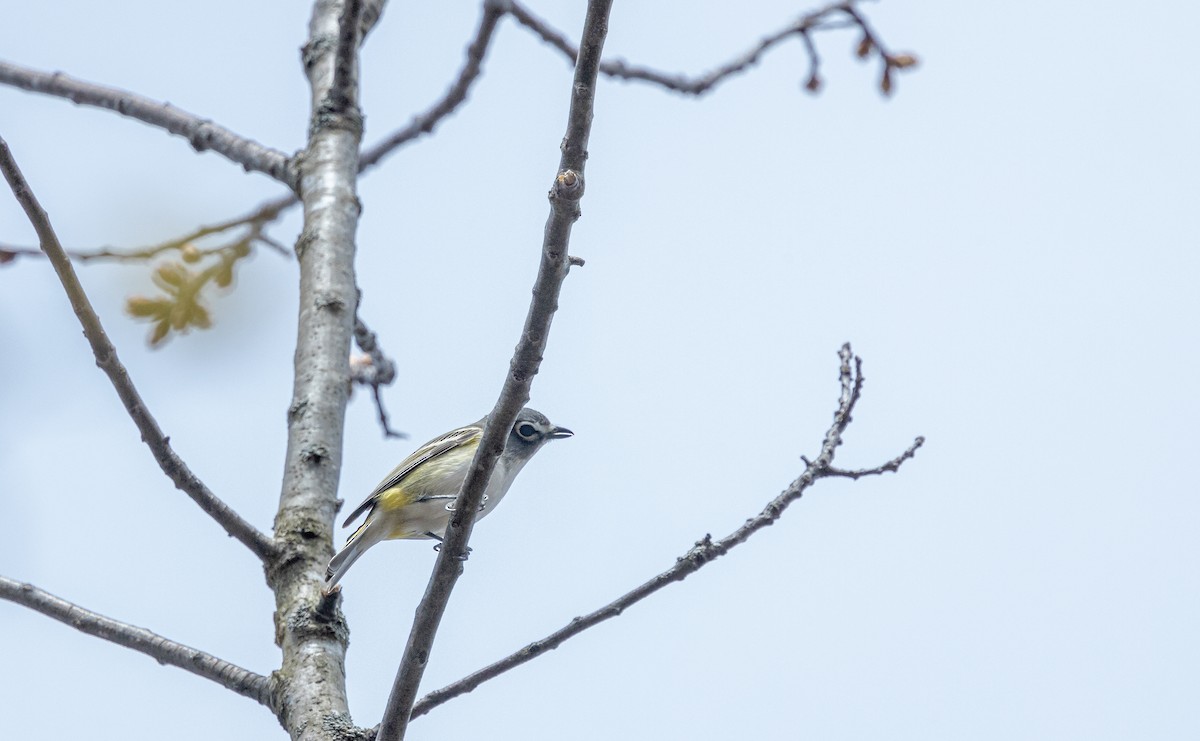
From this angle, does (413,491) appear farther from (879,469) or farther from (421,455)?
(879,469)

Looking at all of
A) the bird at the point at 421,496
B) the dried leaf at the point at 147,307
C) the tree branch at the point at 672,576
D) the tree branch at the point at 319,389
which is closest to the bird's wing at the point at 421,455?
the bird at the point at 421,496

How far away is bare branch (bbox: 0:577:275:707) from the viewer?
3145 millimetres

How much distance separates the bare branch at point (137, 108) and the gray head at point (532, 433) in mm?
1657

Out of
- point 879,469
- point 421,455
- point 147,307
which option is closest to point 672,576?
point 879,469

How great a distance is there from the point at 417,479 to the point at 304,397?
45.5 inches

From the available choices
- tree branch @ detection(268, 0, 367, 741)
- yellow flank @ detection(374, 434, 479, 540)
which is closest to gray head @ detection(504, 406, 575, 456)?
yellow flank @ detection(374, 434, 479, 540)

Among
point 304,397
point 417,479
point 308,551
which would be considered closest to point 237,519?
point 308,551

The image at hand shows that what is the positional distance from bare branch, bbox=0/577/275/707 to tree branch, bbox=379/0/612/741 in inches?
25.6

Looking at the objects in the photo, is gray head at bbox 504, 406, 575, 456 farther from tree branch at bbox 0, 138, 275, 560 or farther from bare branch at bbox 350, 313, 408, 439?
tree branch at bbox 0, 138, 275, 560

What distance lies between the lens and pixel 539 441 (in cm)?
550

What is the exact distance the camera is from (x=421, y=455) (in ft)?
17.5

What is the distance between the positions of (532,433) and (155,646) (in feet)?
8.15

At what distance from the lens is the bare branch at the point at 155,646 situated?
3145mm

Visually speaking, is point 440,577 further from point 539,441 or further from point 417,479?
point 539,441
